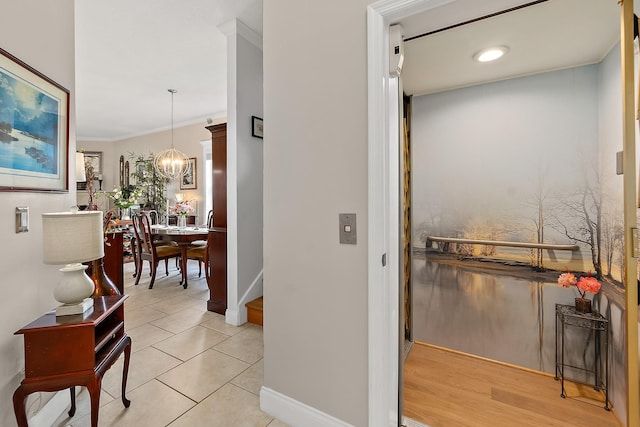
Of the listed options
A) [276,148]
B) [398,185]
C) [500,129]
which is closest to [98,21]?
[276,148]

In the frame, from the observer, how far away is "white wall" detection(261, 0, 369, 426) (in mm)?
1339

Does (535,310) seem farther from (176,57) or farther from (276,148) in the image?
(176,57)

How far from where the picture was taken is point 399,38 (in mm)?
1308

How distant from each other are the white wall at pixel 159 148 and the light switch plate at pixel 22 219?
184 inches

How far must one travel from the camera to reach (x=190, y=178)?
238 inches

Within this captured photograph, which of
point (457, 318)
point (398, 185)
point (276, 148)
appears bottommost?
point (457, 318)

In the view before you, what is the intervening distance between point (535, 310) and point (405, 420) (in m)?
1.36

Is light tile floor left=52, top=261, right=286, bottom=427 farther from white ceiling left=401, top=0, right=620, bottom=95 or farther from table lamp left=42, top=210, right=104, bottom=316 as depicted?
white ceiling left=401, top=0, right=620, bottom=95

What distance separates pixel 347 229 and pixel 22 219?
60.3 inches

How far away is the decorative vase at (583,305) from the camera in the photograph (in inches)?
73.7

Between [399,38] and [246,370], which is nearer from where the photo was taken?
[399,38]

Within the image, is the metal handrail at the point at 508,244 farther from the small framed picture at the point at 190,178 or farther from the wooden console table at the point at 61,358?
the small framed picture at the point at 190,178

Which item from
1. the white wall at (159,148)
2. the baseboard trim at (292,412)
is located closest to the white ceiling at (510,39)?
the baseboard trim at (292,412)

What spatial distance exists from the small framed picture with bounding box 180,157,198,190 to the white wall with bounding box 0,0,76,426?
4458 mm
